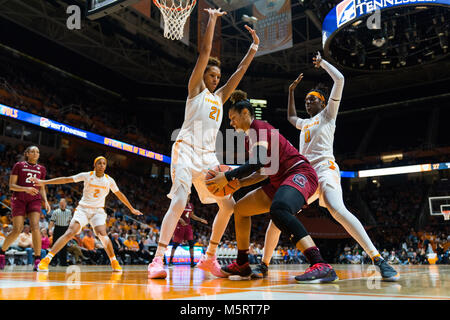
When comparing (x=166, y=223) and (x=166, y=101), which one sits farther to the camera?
(x=166, y=101)

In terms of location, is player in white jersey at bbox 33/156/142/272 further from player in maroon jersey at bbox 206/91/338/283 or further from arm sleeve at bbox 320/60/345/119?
arm sleeve at bbox 320/60/345/119

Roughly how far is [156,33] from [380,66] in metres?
10.4

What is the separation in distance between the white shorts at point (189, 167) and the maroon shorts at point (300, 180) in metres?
0.64

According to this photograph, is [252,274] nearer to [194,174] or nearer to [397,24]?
[194,174]

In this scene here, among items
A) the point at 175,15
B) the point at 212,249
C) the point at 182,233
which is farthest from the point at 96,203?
the point at 175,15

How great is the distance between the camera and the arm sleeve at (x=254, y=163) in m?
2.98

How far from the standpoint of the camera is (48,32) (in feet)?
60.3

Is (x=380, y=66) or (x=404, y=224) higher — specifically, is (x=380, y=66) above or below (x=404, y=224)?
above

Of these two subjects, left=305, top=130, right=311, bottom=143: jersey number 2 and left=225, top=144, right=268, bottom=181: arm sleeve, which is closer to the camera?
left=225, top=144, right=268, bottom=181: arm sleeve

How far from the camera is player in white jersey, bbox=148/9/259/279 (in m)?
3.50

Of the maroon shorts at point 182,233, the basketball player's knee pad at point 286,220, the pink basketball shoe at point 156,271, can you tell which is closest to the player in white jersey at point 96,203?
the pink basketball shoe at point 156,271

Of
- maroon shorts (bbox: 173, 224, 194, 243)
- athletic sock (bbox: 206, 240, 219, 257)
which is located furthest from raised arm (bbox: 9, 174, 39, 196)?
maroon shorts (bbox: 173, 224, 194, 243)

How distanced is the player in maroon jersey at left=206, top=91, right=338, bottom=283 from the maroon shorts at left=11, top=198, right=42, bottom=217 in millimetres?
3721
